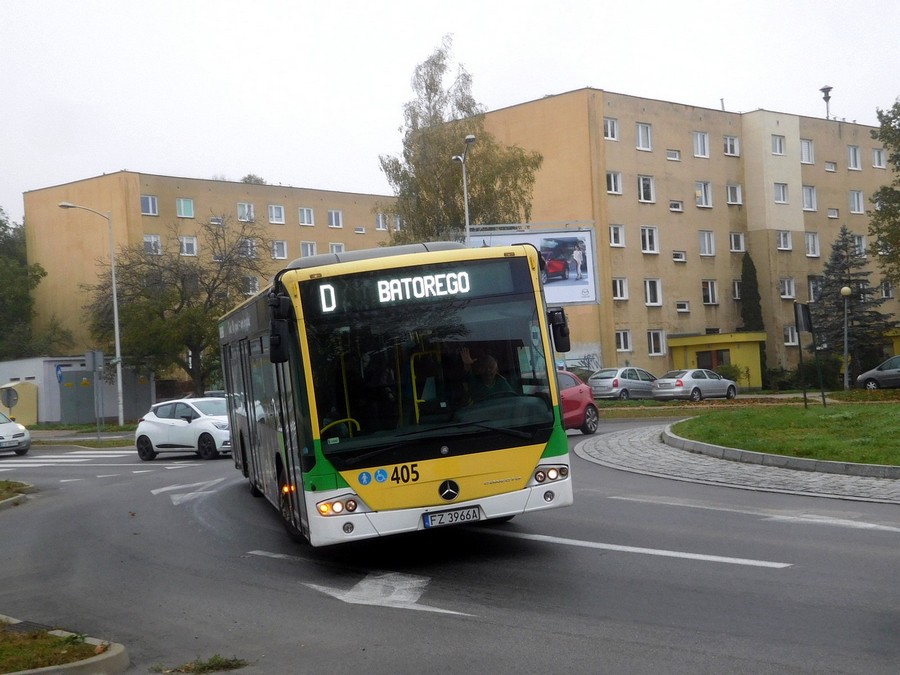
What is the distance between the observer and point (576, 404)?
88.9 ft

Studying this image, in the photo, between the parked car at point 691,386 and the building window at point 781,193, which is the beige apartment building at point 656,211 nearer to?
the building window at point 781,193

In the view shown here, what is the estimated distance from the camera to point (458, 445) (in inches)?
375

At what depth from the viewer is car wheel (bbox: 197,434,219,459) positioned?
2756 centimetres

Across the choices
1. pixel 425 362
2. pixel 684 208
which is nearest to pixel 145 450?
A: pixel 425 362

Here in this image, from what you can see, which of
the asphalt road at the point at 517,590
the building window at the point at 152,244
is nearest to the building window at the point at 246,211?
the building window at the point at 152,244

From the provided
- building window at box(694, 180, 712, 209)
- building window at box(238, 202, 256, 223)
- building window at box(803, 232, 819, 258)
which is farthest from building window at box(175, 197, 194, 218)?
building window at box(803, 232, 819, 258)

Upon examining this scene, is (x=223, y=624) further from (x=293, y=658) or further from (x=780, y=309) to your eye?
(x=780, y=309)

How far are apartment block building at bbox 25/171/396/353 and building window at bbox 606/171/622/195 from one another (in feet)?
43.7

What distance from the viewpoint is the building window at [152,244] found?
5866cm

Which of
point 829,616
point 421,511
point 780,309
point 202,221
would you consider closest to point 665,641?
point 829,616

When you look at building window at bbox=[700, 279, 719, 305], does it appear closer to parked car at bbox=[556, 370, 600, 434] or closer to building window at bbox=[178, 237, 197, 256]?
building window at bbox=[178, 237, 197, 256]

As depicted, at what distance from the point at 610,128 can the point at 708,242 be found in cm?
1001

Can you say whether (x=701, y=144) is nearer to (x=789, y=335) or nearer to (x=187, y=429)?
(x=789, y=335)

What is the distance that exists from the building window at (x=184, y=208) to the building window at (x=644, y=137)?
92.6 feet
